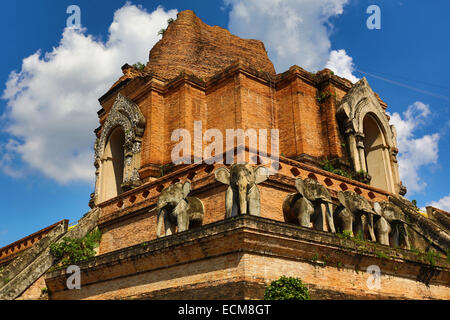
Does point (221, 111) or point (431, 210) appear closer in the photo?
point (431, 210)

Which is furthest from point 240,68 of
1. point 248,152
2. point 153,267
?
point 153,267

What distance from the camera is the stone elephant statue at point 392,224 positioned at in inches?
481

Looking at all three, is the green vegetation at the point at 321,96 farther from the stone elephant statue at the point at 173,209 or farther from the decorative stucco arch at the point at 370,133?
the stone elephant statue at the point at 173,209

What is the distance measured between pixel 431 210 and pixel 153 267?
356 inches

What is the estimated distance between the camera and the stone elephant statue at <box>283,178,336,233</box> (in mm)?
11039

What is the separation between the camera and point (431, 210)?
1539cm

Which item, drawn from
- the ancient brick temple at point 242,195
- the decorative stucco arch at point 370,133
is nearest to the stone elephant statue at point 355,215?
the ancient brick temple at point 242,195

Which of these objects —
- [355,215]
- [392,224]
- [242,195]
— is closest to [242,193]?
[242,195]

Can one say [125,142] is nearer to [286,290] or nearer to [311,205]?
[311,205]

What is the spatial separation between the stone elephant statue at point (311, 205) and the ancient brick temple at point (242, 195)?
0.10ft

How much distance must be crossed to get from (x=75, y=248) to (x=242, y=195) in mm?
5802

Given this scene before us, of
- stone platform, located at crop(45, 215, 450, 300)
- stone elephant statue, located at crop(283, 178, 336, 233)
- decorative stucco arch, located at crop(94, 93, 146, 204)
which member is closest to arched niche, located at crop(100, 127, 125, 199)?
decorative stucco arch, located at crop(94, 93, 146, 204)
